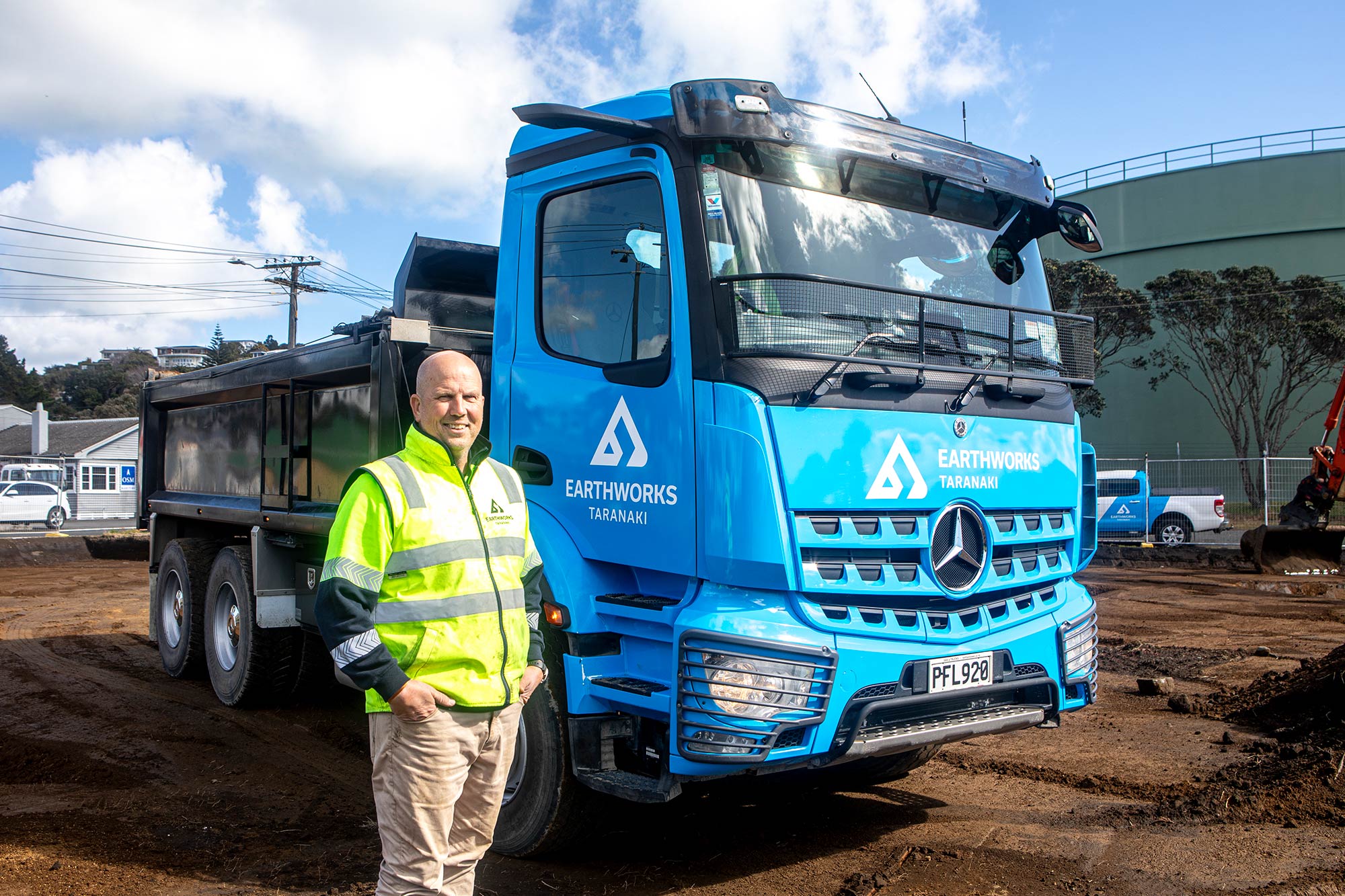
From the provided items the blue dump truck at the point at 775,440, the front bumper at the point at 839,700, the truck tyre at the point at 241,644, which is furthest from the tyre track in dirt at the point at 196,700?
the front bumper at the point at 839,700

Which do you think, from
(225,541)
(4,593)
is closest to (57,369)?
(4,593)

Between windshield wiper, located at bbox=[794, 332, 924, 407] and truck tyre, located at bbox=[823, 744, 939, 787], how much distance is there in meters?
2.13

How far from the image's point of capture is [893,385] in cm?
412

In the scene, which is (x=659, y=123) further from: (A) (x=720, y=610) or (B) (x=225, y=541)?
(B) (x=225, y=541)

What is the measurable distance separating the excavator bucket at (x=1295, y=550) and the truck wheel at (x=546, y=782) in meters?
16.1

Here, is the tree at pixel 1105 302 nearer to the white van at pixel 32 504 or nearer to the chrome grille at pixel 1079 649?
the chrome grille at pixel 1079 649

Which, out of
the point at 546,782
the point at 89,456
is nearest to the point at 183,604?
the point at 546,782

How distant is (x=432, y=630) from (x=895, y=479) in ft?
6.31

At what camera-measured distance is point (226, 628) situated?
788cm

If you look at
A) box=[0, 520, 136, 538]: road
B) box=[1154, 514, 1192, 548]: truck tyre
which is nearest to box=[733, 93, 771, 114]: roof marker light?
box=[1154, 514, 1192, 548]: truck tyre

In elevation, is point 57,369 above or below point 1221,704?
above

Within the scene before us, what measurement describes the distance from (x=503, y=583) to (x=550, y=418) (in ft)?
5.04

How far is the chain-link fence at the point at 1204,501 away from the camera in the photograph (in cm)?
2292

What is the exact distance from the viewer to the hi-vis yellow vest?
9.91 ft
